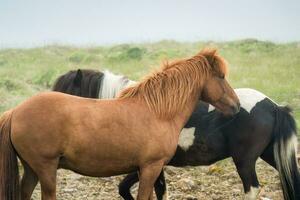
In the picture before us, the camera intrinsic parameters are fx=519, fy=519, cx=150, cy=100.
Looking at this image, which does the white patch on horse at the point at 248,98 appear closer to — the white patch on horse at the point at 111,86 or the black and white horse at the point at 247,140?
the black and white horse at the point at 247,140

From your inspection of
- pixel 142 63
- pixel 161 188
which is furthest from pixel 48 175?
pixel 142 63

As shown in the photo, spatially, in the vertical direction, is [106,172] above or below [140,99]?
below

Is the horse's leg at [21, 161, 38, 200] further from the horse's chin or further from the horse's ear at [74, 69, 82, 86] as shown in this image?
the horse's chin

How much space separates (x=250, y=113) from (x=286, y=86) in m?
7.25

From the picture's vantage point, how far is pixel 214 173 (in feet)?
26.2

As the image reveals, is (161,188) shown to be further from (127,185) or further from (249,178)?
(249,178)

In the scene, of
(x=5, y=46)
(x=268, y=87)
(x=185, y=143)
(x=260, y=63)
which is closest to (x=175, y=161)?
(x=185, y=143)

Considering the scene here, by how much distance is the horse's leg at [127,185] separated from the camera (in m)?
6.44

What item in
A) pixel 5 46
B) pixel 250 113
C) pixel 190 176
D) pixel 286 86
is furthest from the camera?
pixel 5 46

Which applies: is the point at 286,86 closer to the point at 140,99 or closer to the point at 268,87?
the point at 268,87

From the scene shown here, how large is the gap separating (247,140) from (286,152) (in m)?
0.49

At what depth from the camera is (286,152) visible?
610 centimetres

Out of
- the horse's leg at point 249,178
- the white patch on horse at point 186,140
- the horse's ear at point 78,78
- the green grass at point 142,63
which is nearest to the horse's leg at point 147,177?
the white patch on horse at point 186,140

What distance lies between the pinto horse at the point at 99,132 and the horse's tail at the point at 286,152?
1342 mm
